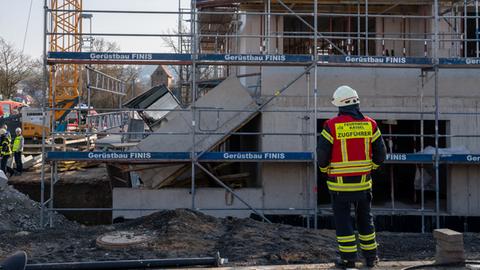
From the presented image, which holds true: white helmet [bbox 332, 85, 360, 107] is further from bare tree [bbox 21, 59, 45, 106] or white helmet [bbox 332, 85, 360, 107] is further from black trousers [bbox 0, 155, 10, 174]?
bare tree [bbox 21, 59, 45, 106]

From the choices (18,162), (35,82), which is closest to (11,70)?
(35,82)

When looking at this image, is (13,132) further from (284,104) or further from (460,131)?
(460,131)

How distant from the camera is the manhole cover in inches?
279

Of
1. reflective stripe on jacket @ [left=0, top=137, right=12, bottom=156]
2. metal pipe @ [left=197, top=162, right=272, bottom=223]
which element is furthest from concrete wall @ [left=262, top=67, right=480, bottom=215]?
reflective stripe on jacket @ [left=0, top=137, right=12, bottom=156]

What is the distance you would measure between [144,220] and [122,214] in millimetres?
3499

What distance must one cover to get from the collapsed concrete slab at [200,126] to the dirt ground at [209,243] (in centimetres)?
309

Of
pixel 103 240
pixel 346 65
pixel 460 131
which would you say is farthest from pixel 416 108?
pixel 103 240

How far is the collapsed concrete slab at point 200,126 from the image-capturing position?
11.8 m

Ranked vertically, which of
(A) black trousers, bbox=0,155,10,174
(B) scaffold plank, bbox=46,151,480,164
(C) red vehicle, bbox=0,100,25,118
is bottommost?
(A) black trousers, bbox=0,155,10,174

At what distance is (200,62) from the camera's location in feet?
37.1

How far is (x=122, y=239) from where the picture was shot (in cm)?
734

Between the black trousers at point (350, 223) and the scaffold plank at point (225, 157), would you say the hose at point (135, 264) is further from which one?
the scaffold plank at point (225, 157)

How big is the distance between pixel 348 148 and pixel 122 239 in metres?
3.54

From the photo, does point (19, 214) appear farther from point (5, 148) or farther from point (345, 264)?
point (345, 264)
